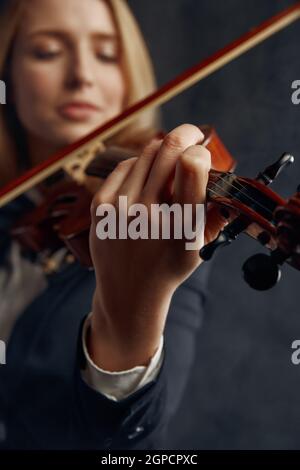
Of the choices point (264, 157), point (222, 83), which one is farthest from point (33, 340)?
point (222, 83)

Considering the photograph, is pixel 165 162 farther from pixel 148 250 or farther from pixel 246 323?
pixel 246 323

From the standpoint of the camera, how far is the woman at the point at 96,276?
43cm

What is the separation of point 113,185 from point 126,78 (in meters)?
0.57

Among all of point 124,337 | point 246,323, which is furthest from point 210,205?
point 246,323

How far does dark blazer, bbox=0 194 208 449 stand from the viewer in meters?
0.64

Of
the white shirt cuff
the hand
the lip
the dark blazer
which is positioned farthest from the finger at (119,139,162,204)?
the lip

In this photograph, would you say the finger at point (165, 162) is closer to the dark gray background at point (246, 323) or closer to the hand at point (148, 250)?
the hand at point (148, 250)

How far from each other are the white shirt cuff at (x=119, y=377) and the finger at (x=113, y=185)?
0.44 ft

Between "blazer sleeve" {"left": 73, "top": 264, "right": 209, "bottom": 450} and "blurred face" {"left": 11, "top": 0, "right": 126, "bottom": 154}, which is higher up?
"blurred face" {"left": 11, "top": 0, "right": 126, "bottom": 154}

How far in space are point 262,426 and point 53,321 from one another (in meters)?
0.44

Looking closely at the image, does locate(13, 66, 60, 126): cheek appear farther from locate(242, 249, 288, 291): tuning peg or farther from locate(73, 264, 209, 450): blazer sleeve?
locate(242, 249, 288, 291): tuning peg

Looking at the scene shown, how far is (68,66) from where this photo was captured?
0.90 m

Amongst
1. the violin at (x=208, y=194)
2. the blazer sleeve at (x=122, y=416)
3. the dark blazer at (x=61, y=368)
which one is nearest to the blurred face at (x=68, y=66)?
the violin at (x=208, y=194)
